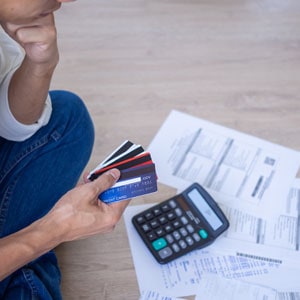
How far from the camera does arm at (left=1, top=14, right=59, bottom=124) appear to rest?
723 millimetres

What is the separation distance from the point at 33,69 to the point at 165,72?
64cm

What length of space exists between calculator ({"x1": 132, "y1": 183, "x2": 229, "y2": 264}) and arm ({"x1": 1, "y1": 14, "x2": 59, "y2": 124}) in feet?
1.12

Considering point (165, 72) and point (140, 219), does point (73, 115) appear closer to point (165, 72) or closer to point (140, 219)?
point (140, 219)

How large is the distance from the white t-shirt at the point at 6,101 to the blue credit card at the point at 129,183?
0.78 ft

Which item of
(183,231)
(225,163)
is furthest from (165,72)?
(183,231)

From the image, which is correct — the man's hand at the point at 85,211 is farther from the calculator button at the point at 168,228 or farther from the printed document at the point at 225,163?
the printed document at the point at 225,163

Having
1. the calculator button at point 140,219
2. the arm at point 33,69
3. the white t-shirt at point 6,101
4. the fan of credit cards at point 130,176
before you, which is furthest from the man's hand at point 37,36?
the calculator button at point 140,219

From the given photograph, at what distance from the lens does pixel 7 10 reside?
1.96 ft

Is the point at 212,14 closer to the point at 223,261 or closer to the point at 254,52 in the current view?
the point at 254,52

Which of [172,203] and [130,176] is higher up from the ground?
[130,176]

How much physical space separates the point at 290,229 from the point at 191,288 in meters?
0.28

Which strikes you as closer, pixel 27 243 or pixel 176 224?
pixel 27 243

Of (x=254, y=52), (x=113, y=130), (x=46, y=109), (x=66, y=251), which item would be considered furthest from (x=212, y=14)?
(x=66, y=251)

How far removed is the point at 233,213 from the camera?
104cm
